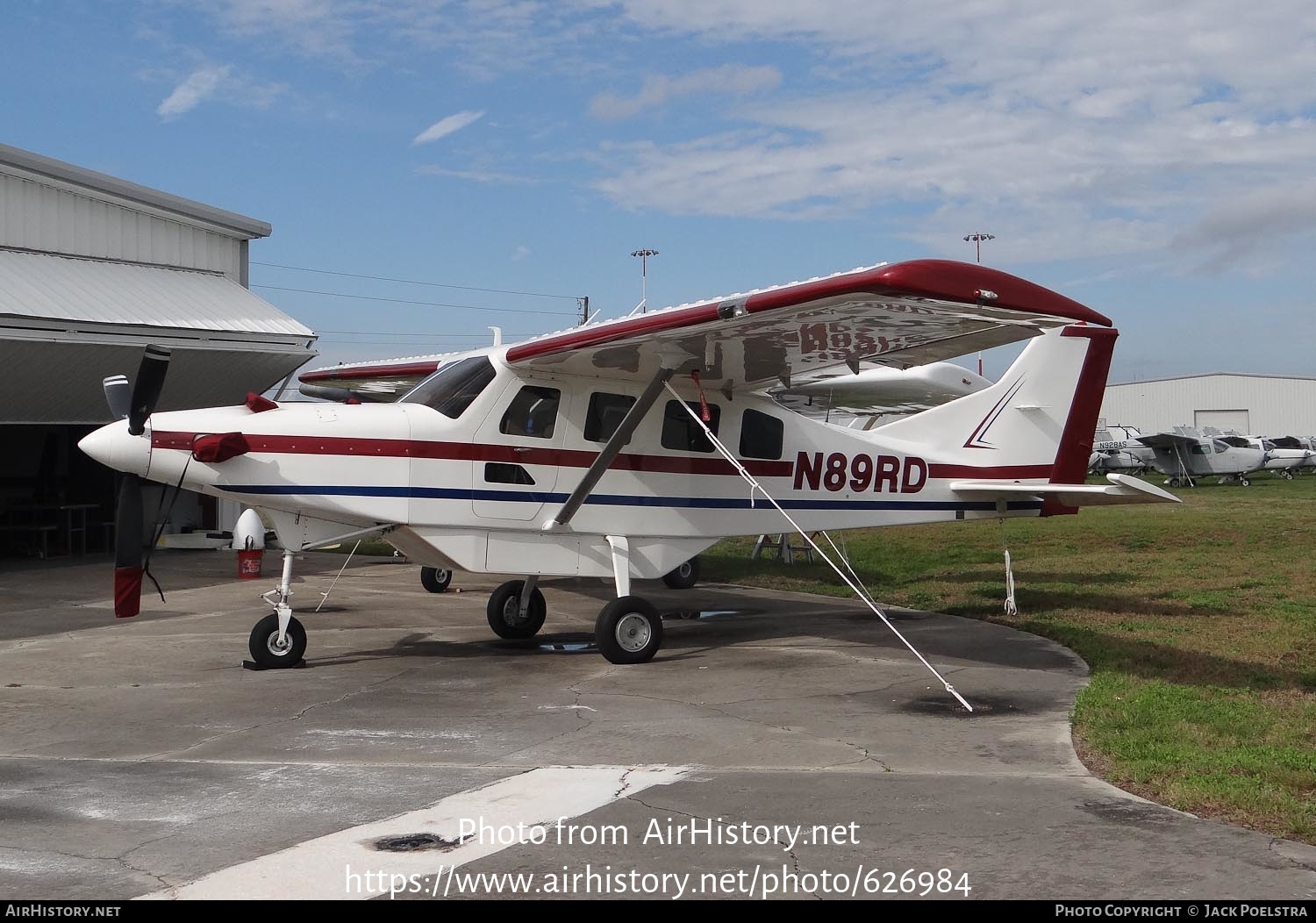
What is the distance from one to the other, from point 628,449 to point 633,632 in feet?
5.73

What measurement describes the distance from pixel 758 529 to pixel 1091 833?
6.83 meters

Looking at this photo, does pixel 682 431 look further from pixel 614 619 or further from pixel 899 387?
pixel 899 387

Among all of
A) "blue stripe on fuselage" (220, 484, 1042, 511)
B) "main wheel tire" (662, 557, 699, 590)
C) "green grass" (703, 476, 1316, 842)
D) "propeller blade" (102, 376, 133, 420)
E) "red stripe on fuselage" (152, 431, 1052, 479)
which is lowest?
"main wheel tire" (662, 557, 699, 590)

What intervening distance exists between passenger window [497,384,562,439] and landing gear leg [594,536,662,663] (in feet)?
5.54

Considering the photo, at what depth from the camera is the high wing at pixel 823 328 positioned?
7.32 m

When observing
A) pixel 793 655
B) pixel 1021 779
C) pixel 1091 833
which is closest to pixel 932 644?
pixel 793 655

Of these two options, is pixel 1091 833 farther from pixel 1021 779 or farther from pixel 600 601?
pixel 600 601

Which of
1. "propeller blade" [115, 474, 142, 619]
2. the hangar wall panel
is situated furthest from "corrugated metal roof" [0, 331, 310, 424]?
"propeller blade" [115, 474, 142, 619]

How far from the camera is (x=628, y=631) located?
10203mm

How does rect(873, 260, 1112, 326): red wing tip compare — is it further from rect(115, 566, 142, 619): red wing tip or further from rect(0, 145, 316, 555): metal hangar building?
rect(0, 145, 316, 555): metal hangar building

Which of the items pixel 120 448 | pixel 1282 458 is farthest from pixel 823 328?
pixel 1282 458

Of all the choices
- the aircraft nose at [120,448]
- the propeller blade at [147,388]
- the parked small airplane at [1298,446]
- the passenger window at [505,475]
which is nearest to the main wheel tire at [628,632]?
the passenger window at [505,475]

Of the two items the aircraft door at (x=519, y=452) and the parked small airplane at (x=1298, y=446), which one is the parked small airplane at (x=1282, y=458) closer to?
the parked small airplane at (x=1298, y=446)

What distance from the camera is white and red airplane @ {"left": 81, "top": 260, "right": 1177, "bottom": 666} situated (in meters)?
8.80
